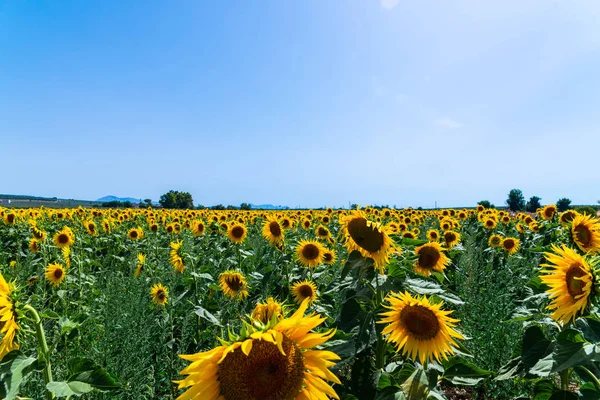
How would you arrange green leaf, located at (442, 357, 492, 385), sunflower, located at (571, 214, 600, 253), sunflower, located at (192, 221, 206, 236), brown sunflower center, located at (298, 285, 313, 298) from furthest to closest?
1. sunflower, located at (192, 221, 206, 236)
2. brown sunflower center, located at (298, 285, 313, 298)
3. sunflower, located at (571, 214, 600, 253)
4. green leaf, located at (442, 357, 492, 385)

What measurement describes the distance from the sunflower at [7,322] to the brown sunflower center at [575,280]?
256 cm

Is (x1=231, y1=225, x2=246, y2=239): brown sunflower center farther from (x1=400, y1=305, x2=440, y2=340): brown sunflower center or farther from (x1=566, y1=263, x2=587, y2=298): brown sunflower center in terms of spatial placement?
(x1=566, y1=263, x2=587, y2=298): brown sunflower center

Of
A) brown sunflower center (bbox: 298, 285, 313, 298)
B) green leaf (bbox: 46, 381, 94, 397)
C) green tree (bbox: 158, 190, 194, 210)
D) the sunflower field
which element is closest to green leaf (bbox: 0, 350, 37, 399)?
the sunflower field

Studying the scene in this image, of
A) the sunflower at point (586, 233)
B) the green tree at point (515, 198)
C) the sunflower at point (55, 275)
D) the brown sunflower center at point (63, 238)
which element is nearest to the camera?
the sunflower at point (586, 233)

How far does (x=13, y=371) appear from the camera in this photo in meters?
1.56

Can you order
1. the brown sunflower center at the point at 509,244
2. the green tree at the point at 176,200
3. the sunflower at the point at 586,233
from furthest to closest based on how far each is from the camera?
the green tree at the point at 176,200, the brown sunflower center at the point at 509,244, the sunflower at the point at 586,233

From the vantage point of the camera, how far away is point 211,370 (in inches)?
49.8

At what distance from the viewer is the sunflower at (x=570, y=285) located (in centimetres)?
168

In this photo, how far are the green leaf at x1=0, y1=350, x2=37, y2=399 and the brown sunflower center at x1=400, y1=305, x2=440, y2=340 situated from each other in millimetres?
1788

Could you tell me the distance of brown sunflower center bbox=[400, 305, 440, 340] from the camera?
1.95 metres

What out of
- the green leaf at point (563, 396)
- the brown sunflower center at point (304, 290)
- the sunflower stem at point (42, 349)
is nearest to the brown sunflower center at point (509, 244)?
the brown sunflower center at point (304, 290)

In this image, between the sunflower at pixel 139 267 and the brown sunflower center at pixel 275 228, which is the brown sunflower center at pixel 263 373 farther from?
the sunflower at pixel 139 267

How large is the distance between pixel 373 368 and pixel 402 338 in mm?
469

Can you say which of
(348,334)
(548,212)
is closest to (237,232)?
(348,334)
